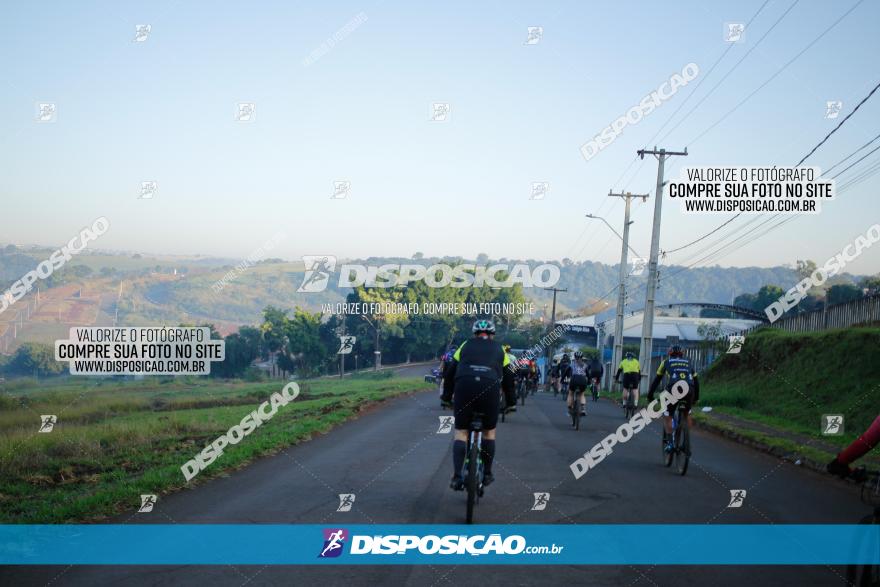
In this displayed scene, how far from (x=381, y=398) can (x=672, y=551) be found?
25.2m

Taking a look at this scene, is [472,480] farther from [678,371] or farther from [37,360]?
[37,360]

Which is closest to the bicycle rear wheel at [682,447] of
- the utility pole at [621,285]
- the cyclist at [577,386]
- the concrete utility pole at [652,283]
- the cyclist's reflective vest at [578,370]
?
the cyclist at [577,386]

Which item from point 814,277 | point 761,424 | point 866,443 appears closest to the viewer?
point 866,443

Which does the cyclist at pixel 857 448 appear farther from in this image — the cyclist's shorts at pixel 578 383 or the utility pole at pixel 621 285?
the utility pole at pixel 621 285

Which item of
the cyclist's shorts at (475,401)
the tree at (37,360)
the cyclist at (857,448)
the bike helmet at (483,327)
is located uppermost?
the bike helmet at (483,327)

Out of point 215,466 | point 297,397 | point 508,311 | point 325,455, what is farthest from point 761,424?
point 508,311

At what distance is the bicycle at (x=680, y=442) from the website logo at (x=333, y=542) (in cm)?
634

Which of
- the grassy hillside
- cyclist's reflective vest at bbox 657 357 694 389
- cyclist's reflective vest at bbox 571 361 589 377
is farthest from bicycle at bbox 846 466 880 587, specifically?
cyclist's reflective vest at bbox 571 361 589 377

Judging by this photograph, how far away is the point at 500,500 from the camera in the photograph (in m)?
9.30

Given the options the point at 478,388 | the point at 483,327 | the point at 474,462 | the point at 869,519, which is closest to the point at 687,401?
the point at 483,327

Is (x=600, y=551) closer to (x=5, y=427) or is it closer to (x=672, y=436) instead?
(x=672, y=436)

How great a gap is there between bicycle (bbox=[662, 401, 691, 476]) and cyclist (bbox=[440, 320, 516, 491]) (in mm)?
4557

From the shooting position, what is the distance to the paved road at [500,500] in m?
6.21

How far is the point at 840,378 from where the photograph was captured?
22312mm
